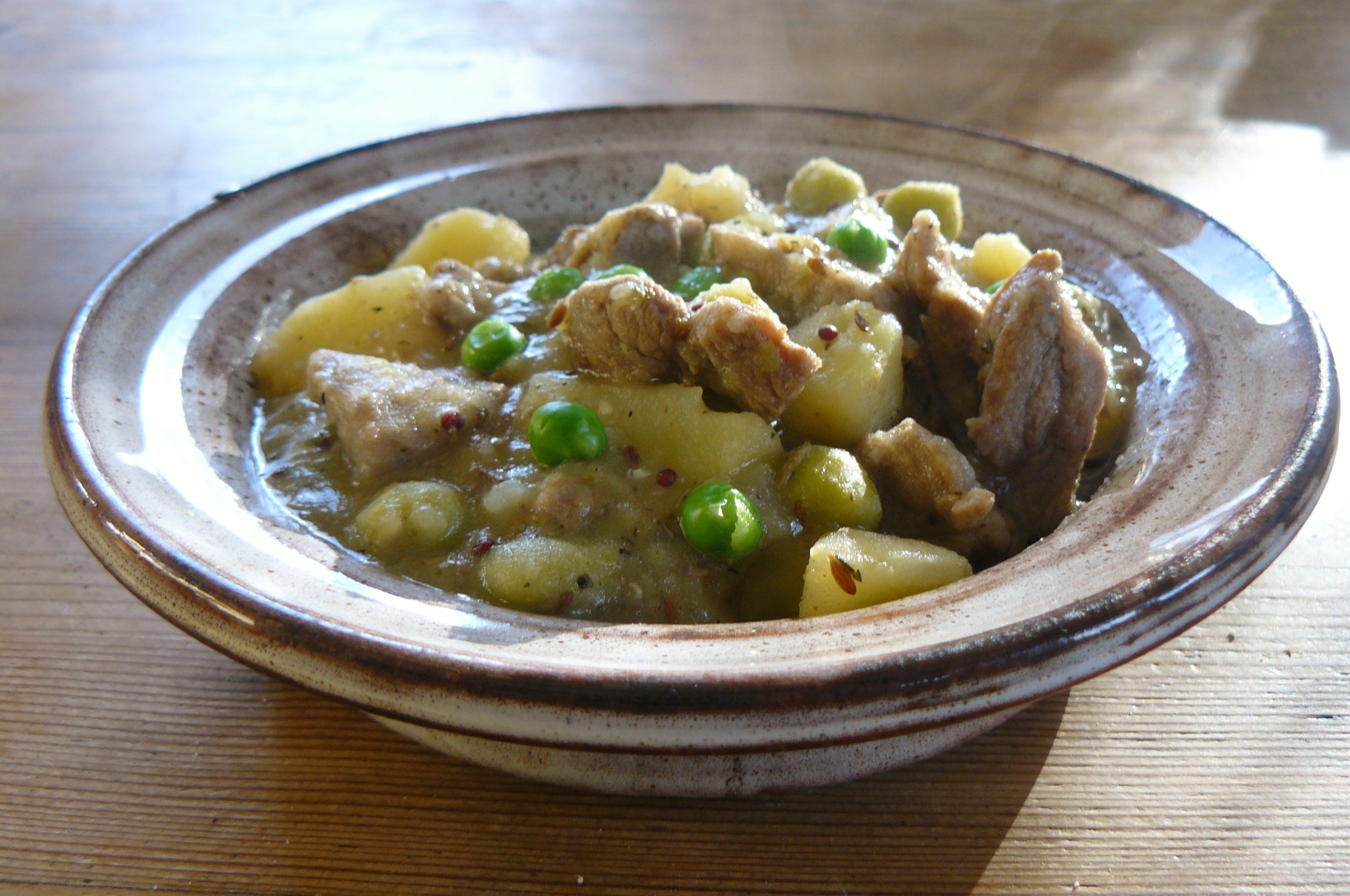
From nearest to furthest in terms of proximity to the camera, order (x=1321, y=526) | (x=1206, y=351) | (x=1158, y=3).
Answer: (x=1206, y=351)
(x=1321, y=526)
(x=1158, y=3)

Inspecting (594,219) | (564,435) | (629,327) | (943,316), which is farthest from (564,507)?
(594,219)

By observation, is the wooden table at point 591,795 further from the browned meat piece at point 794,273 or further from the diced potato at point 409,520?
the browned meat piece at point 794,273

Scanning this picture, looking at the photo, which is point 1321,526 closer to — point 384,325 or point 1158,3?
point 384,325

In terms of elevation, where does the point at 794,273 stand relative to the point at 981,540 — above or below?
above

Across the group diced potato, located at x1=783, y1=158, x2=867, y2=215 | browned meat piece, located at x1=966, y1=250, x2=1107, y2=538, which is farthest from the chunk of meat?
diced potato, located at x1=783, y1=158, x2=867, y2=215

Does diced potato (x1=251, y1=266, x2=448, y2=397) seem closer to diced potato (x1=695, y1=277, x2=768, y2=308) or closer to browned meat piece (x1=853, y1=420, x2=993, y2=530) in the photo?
diced potato (x1=695, y1=277, x2=768, y2=308)

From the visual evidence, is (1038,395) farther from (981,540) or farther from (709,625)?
(709,625)

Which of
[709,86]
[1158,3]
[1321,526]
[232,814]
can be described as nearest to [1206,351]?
[1321,526]

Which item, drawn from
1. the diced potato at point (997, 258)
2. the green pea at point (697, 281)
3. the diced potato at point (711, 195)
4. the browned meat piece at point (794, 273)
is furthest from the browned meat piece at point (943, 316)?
the diced potato at point (711, 195)
